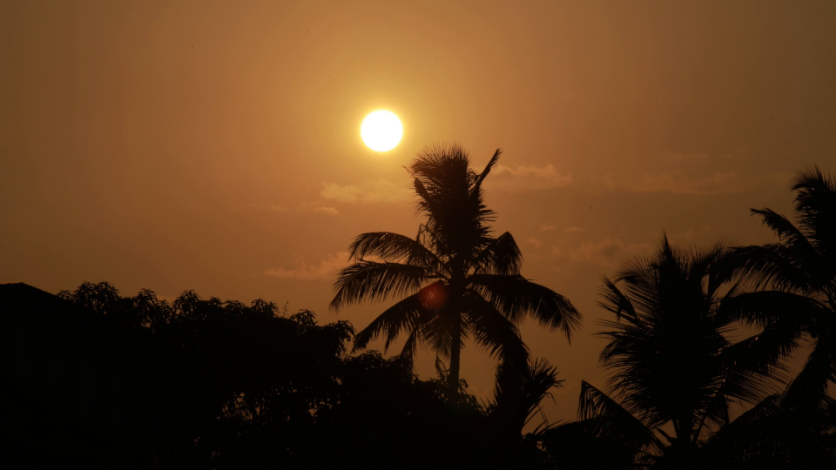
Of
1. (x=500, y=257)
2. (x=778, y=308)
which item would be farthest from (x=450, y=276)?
(x=778, y=308)

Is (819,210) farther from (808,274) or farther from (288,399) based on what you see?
(288,399)

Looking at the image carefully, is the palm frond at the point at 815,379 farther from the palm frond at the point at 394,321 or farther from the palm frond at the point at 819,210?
the palm frond at the point at 394,321

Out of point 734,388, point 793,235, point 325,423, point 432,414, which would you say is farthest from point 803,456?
point 325,423

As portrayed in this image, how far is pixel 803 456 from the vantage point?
10203mm

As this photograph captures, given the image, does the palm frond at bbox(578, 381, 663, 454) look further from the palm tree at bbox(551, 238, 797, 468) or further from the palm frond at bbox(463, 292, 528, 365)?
the palm frond at bbox(463, 292, 528, 365)

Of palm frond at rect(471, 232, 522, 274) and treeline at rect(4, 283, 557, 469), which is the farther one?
palm frond at rect(471, 232, 522, 274)

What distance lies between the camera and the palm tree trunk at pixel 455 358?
18.8 metres

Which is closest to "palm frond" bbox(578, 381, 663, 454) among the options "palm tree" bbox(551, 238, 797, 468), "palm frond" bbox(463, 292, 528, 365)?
"palm tree" bbox(551, 238, 797, 468)

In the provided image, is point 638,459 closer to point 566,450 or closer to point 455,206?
point 566,450

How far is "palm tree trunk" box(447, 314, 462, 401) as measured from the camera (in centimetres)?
1875

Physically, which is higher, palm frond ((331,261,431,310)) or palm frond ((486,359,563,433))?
palm frond ((331,261,431,310))

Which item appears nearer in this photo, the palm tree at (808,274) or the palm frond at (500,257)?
the palm tree at (808,274)

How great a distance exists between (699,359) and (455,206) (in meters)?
10.4

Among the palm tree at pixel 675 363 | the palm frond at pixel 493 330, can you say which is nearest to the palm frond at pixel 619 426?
the palm tree at pixel 675 363
